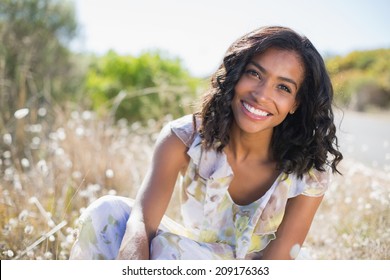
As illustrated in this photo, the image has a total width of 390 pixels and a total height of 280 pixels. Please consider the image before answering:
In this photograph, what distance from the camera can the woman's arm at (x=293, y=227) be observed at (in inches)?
77.0

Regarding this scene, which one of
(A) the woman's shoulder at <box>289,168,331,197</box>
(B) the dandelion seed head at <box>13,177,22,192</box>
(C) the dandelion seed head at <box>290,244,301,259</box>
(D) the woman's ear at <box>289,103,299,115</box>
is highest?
(D) the woman's ear at <box>289,103,299,115</box>

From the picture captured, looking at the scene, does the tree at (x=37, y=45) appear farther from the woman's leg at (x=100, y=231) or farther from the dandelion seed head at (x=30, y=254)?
the woman's leg at (x=100, y=231)

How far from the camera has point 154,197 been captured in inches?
74.9

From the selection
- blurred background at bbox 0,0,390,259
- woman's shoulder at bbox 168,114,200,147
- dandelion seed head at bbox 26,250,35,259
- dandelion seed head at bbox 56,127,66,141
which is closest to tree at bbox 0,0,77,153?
blurred background at bbox 0,0,390,259

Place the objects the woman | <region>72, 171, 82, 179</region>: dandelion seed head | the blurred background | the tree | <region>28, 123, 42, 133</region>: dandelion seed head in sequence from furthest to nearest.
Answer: the tree
<region>28, 123, 42, 133</region>: dandelion seed head
<region>72, 171, 82, 179</region>: dandelion seed head
the blurred background
the woman

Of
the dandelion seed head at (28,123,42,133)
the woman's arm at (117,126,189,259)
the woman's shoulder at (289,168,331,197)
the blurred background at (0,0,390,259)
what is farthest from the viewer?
the dandelion seed head at (28,123,42,133)

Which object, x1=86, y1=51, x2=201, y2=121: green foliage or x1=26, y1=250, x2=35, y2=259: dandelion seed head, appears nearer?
x1=26, y1=250, x2=35, y2=259: dandelion seed head

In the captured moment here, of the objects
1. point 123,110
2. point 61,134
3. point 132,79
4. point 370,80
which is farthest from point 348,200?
point 370,80

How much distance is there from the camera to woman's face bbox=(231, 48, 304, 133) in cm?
188

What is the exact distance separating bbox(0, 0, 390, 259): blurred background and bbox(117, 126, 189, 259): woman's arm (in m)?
0.27

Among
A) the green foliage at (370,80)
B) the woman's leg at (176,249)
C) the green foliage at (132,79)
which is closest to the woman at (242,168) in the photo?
the woman's leg at (176,249)

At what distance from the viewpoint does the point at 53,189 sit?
2.79 meters

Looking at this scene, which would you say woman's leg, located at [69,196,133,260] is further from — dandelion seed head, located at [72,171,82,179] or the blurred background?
dandelion seed head, located at [72,171,82,179]
